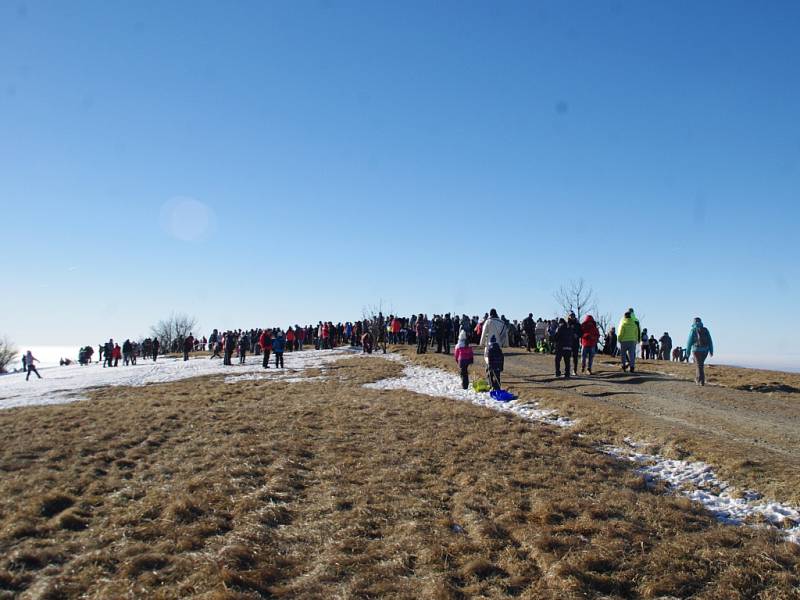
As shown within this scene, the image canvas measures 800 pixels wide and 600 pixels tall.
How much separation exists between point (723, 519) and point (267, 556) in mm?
6431

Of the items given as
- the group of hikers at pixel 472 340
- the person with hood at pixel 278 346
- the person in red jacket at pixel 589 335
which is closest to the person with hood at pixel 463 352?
the group of hikers at pixel 472 340

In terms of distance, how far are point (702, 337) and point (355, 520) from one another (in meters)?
14.8

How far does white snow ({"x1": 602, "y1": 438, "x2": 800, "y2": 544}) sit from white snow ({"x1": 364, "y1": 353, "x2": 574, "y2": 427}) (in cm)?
314

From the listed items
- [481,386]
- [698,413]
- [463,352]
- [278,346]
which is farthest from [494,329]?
[278,346]

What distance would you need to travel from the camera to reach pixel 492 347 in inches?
704

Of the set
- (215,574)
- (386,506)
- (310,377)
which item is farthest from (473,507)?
(310,377)

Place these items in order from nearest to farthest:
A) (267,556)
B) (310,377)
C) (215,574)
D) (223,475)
→ (215,574) < (267,556) < (223,475) < (310,377)

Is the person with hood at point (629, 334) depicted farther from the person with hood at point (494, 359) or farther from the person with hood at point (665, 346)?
the person with hood at point (665, 346)

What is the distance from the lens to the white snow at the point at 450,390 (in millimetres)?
14906

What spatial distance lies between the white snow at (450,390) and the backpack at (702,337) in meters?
6.39

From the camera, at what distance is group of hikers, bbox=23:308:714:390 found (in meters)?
18.5

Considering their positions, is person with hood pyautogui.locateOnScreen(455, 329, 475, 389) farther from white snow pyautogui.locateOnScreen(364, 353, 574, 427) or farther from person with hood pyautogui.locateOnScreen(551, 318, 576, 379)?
person with hood pyautogui.locateOnScreen(551, 318, 576, 379)

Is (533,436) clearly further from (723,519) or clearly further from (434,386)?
(434,386)

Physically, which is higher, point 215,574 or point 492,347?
point 492,347
